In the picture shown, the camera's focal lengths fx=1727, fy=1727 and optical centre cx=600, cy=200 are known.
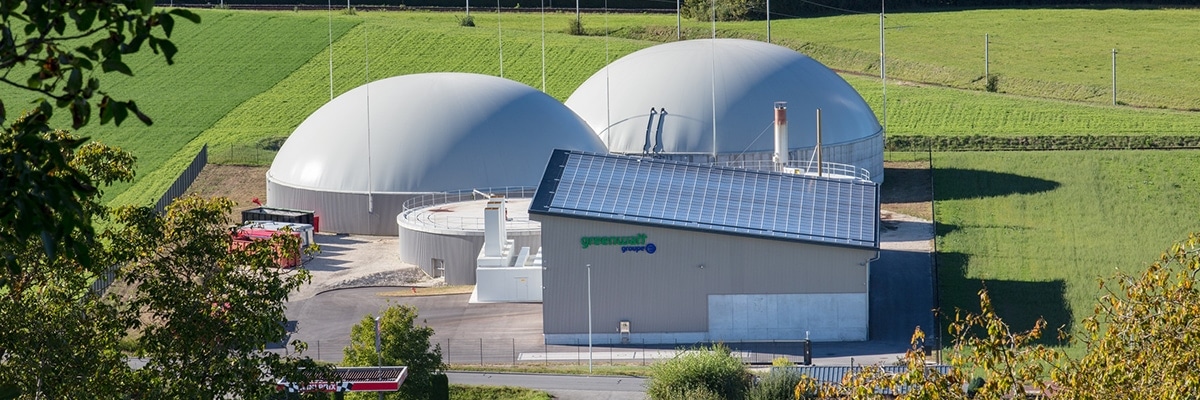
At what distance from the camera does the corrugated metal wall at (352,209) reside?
213 feet

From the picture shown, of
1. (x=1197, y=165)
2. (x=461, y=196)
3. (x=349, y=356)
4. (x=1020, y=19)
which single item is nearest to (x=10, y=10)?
(x=349, y=356)

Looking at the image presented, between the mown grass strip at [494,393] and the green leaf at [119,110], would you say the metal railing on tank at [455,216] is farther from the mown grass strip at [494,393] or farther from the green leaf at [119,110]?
the green leaf at [119,110]

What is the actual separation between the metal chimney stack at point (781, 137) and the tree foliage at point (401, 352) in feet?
83.1

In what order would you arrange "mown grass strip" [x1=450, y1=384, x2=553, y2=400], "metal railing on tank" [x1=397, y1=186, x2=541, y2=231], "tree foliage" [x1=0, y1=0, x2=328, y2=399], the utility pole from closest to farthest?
"tree foliage" [x1=0, y1=0, x2=328, y2=399] → "mown grass strip" [x1=450, y1=384, x2=553, y2=400] → "metal railing on tank" [x1=397, y1=186, x2=541, y2=231] → the utility pole

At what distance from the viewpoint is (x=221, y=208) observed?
75.9 feet

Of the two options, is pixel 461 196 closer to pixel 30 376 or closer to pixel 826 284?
pixel 826 284

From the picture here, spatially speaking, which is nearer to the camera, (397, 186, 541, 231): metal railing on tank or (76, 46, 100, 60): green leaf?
(76, 46, 100, 60): green leaf

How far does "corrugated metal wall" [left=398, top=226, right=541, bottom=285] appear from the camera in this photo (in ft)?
190

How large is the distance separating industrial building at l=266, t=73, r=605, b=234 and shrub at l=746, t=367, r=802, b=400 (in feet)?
90.7

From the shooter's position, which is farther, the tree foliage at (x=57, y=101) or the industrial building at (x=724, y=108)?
the industrial building at (x=724, y=108)

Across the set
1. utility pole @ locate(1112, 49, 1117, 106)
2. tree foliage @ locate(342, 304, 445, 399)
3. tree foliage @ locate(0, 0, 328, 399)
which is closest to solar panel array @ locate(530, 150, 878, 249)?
tree foliage @ locate(342, 304, 445, 399)

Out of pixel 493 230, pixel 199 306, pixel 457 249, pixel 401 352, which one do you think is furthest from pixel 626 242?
pixel 199 306

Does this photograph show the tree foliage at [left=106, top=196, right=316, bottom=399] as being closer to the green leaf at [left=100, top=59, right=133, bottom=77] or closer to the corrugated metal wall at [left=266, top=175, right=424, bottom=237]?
the green leaf at [left=100, top=59, right=133, bottom=77]

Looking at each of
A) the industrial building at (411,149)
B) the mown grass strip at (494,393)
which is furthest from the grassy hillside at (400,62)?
the mown grass strip at (494,393)
